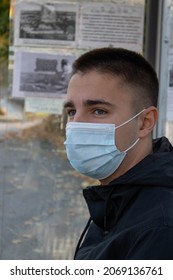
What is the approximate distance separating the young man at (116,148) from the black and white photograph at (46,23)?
1.55 metres

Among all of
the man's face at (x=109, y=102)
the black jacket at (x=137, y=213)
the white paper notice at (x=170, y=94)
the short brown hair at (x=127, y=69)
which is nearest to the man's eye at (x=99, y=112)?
the man's face at (x=109, y=102)

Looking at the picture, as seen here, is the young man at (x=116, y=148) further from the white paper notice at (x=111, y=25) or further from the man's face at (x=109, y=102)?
the white paper notice at (x=111, y=25)

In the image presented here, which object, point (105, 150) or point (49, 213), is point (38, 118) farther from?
point (105, 150)

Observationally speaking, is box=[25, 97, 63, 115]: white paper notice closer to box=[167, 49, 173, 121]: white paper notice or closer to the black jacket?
box=[167, 49, 173, 121]: white paper notice

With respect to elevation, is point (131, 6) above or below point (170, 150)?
above

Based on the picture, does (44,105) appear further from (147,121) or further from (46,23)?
(147,121)

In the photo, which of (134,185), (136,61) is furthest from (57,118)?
(134,185)

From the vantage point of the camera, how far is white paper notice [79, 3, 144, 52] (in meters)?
3.87

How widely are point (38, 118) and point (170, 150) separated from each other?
1915 mm

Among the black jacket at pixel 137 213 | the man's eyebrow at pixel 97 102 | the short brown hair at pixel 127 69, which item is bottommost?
the black jacket at pixel 137 213

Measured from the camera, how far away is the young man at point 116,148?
1928 millimetres

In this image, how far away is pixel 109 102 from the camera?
221cm

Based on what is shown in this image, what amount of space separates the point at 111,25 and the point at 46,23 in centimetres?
45

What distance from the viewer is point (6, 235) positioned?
400 centimetres
